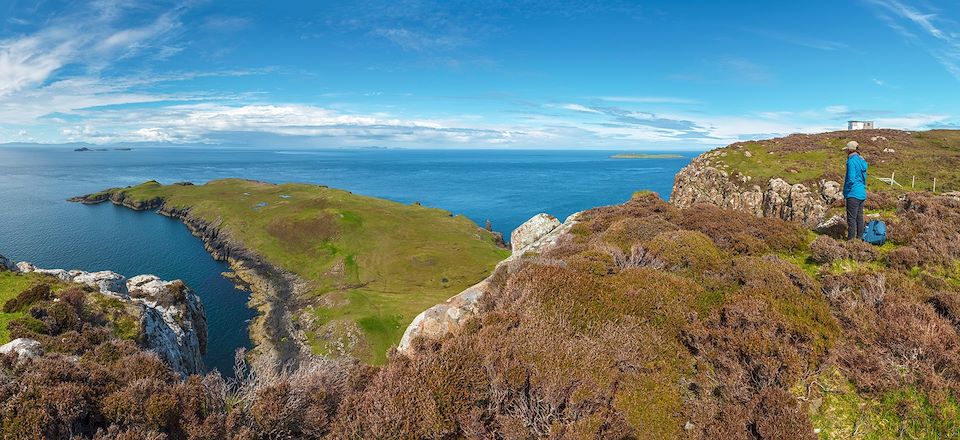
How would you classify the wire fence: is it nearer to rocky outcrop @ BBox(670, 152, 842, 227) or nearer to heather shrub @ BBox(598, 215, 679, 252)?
rocky outcrop @ BBox(670, 152, 842, 227)

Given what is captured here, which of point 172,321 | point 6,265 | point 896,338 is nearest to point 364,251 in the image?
point 172,321

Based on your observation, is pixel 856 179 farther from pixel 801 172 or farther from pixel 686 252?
pixel 801 172

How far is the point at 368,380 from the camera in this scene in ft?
41.3

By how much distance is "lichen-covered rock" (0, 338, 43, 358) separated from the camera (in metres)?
14.4

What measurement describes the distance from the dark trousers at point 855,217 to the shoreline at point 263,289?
114ft

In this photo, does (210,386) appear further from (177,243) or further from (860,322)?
(177,243)

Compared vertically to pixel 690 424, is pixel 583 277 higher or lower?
higher

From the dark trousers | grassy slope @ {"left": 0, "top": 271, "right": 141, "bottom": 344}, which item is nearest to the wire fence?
the dark trousers

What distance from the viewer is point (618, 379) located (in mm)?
10438

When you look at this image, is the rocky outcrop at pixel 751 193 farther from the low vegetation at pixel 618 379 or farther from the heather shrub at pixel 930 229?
the low vegetation at pixel 618 379

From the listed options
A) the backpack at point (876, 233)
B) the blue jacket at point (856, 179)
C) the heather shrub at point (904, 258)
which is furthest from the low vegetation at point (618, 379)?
the blue jacket at point (856, 179)

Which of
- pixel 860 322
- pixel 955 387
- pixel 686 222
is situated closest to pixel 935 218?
pixel 686 222

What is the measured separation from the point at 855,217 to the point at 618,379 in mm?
16576

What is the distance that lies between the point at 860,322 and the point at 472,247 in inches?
3215
